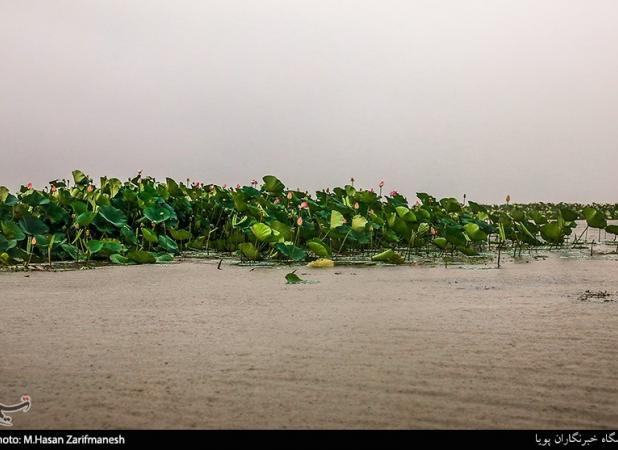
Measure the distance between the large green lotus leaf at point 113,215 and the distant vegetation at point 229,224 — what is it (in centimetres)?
1

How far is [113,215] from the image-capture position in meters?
5.74

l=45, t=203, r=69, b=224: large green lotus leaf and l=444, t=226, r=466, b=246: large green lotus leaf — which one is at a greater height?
l=45, t=203, r=69, b=224: large green lotus leaf

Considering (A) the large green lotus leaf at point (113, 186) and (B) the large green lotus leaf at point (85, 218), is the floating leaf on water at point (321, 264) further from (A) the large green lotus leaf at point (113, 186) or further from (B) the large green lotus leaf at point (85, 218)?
(A) the large green lotus leaf at point (113, 186)

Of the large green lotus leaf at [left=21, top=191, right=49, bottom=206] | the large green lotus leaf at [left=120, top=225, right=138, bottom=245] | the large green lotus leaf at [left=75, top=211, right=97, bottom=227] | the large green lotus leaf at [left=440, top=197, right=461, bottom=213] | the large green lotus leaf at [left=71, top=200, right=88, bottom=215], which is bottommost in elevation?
the large green lotus leaf at [left=120, top=225, right=138, bottom=245]

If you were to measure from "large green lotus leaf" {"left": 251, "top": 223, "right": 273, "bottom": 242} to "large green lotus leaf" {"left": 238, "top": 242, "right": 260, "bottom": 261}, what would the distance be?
10 centimetres

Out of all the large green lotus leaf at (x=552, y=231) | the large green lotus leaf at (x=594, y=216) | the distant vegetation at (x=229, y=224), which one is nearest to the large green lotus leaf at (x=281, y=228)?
the distant vegetation at (x=229, y=224)

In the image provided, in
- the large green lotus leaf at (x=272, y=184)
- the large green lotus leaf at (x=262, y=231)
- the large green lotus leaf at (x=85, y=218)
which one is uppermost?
the large green lotus leaf at (x=272, y=184)

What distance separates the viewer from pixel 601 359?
1810 millimetres

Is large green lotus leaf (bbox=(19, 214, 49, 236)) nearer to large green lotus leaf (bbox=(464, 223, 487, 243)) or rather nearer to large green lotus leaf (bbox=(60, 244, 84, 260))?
large green lotus leaf (bbox=(60, 244, 84, 260))

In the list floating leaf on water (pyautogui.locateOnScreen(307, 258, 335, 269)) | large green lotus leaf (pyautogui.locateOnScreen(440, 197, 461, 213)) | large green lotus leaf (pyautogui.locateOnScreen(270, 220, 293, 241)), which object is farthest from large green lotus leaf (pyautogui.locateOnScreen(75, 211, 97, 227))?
large green lotus leaf (pyautogui.locateOnScreen(440, 197, 461, 213))

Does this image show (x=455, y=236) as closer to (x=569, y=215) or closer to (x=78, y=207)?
(x=569, y=215)

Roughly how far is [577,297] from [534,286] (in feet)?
1.62

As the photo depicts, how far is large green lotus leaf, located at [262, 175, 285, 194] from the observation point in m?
7.20

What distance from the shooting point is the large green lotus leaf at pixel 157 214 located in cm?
597
